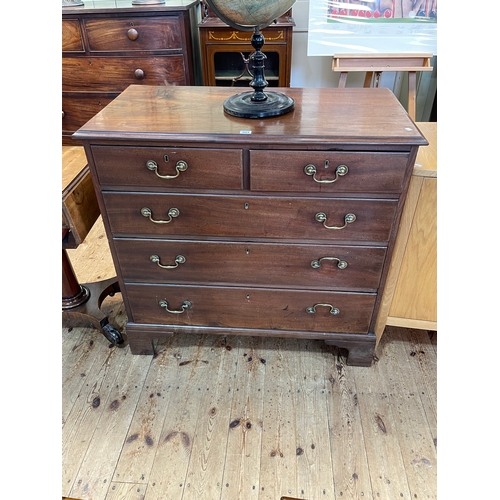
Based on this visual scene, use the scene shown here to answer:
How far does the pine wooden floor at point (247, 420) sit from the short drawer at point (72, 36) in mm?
1796

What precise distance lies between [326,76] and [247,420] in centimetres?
260

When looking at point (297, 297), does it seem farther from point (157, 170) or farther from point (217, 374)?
point (157, 170)

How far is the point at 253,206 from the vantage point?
50.7 inches

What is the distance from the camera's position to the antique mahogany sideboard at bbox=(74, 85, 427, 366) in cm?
118

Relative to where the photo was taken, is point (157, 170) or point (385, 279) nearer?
point (157, 170)

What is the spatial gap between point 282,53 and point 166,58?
732 millimetres

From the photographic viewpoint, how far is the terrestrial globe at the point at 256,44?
114cm

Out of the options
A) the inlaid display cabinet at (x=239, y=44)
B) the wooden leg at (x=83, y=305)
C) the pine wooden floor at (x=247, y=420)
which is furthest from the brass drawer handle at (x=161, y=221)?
the inlaid display cabinet at (x=239, y=44)

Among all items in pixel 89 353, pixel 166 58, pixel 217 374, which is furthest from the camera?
pixel 166 58

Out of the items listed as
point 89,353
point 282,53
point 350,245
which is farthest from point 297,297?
point 282,53

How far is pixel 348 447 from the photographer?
1410 millimetres

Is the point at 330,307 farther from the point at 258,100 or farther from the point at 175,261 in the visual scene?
the point at 258,100

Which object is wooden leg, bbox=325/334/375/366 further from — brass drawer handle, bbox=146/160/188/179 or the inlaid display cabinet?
the inlaid display cabinet

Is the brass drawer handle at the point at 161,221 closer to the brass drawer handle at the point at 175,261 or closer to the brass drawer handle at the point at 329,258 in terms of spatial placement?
the brass drawer handle at the point at 175,261
